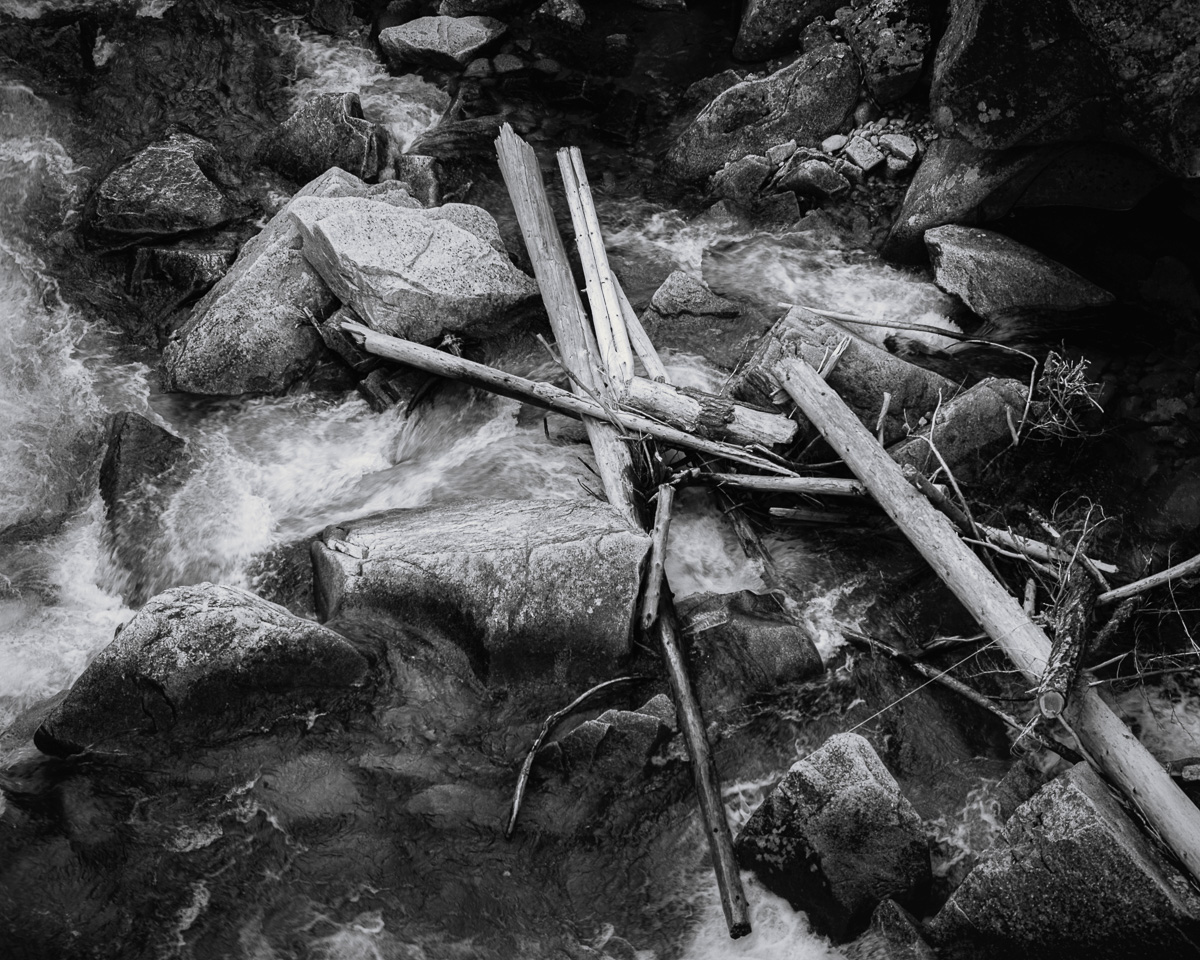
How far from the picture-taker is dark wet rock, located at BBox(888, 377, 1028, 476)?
254 inches

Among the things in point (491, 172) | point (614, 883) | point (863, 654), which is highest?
point (491, 172)

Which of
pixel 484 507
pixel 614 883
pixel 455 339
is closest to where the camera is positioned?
pixel 614 883

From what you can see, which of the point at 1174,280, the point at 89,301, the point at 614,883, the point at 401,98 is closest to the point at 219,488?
the point at 89,301

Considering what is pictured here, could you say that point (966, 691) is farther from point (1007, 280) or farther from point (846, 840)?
point (1007, 280)

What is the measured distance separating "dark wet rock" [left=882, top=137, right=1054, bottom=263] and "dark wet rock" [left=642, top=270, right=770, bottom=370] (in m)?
1.61

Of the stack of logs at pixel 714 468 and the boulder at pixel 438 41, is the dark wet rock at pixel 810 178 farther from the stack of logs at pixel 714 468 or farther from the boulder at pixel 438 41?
the boulder at pixel 438 41

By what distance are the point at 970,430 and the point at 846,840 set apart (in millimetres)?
3115

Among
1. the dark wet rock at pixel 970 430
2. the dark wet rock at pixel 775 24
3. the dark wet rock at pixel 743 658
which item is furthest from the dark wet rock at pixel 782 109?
the dark wet rock at pixel 743 658

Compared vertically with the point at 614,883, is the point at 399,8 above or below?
above

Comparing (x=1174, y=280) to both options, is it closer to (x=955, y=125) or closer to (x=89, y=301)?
(x=955, y=125)

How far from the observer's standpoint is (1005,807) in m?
5.15

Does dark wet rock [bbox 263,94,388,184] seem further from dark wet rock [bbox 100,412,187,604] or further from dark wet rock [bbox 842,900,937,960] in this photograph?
dark wet rock [bbox 842,900,937,960]

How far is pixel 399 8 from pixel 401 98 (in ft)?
5.53

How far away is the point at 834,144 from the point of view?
30.2 feet
